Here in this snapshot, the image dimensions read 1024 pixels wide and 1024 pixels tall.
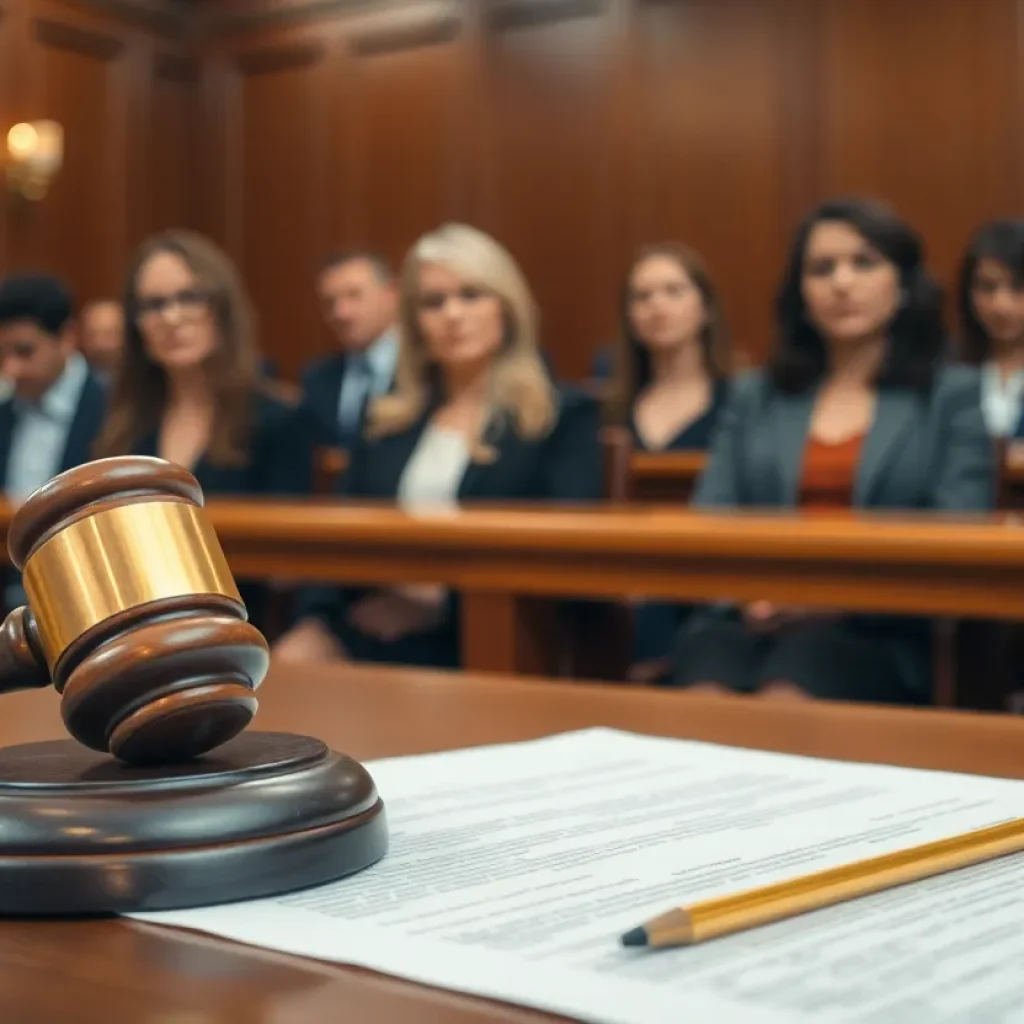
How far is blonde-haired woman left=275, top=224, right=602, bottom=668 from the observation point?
3449 millimetres

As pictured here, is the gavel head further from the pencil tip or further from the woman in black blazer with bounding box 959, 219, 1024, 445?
the woman in black blazer with bounding box 959, 219, 1024, 445

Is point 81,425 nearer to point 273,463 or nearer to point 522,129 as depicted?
point 273,463

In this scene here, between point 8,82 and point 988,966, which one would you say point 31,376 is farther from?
point 988,966

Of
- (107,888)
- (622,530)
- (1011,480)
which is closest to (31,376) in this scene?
(1011,480)

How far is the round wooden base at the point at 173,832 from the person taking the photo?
532mm

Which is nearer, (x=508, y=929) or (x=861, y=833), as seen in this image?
(x=508, y=929)

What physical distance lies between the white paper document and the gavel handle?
128mm

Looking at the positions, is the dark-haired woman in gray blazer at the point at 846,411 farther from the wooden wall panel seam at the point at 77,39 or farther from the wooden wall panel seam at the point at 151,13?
the wooden wall panel seam at the point at 151,13

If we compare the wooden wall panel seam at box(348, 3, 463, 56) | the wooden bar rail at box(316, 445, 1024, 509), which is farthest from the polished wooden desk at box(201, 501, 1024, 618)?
the wooden wall panel seam at box(348, 3, 463, 56)

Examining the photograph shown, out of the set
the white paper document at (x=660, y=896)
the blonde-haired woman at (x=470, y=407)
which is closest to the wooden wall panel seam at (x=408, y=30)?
the blonde-haired woman at (x=470, y=407)

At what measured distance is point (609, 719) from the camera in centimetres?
98

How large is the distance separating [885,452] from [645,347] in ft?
8.89

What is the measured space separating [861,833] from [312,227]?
8.65m

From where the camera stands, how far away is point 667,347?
5691mm
